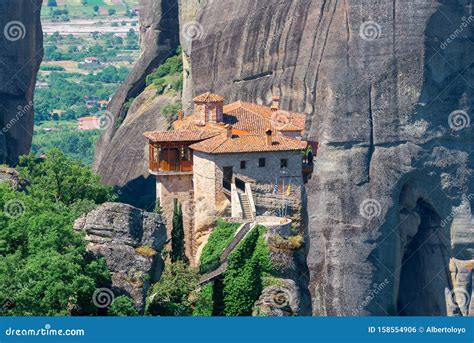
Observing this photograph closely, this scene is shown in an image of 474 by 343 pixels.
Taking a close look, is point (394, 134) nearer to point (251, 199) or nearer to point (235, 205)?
point (251, 199)

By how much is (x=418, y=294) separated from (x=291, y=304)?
39.7 m

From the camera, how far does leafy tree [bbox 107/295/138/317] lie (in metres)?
60.8

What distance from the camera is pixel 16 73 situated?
11362cm

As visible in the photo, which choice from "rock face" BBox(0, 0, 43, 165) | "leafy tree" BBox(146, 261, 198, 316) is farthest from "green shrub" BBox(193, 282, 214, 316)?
"rock face" BBox(0, 0, 43, 165)

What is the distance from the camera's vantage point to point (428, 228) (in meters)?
110

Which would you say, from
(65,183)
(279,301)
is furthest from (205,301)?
(65,183)

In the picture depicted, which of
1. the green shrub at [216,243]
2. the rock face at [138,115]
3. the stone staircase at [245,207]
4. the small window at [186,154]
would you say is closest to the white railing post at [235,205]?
the stone staircase at [245,207]

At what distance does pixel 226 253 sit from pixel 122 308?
11999mm

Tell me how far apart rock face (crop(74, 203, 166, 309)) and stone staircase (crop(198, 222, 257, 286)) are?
437cm

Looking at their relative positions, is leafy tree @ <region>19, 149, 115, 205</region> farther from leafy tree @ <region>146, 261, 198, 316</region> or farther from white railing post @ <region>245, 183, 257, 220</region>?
leafy tree @ <region>146, 261, 198, 316</region>

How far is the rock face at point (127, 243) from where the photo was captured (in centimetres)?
6325

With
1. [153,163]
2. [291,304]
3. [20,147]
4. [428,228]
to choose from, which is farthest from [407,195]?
[291,304]

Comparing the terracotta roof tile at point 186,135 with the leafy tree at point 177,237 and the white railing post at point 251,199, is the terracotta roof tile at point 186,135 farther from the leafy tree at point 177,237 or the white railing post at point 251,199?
the white railing post at point 251,199

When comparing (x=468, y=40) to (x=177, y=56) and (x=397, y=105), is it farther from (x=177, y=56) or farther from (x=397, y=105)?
(x=177, y=56)
